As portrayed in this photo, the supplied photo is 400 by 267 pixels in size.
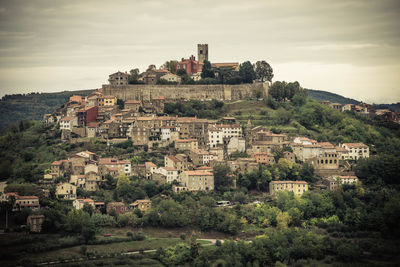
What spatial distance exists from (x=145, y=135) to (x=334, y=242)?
21005 mm

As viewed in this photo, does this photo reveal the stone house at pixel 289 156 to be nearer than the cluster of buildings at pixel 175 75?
Yes

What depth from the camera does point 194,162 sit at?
57.9m

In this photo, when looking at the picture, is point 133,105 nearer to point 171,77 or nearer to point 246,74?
point 171,77

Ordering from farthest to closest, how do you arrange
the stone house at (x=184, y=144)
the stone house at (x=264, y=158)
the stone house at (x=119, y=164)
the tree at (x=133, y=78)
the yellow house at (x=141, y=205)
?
the tree at (x=133, y=78), the stone house at (x=184, y=144), the stone house at (x=264, y=158), the stone house at (x=119, y=164), the yellow house at (x=141, y=205)

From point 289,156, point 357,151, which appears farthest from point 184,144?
point 357,151

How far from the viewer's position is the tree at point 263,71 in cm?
7731

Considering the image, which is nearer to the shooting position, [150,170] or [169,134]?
[150,170]

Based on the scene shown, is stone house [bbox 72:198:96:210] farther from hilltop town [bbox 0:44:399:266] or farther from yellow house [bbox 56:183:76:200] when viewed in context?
yellow house [bbox 56:183:76:200]

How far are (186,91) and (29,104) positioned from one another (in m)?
32.0

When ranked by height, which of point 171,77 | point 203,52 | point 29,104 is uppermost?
point 203,52

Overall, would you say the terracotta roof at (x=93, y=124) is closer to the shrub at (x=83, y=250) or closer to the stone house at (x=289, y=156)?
the stone house at (x=289, y=156)

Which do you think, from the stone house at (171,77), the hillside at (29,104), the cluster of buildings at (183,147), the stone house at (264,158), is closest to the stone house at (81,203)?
the cluster of buildings at (183,147)

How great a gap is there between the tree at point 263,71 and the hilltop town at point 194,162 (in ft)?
6.95

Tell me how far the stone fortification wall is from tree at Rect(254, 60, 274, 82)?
2.86 m
